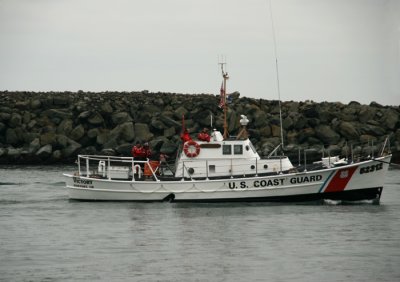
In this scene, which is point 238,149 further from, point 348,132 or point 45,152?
point 45,152

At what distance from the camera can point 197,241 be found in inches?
1155

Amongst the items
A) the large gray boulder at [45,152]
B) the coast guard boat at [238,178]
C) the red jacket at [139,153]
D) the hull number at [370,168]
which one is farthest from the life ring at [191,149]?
the large gray boulder at [45,152]

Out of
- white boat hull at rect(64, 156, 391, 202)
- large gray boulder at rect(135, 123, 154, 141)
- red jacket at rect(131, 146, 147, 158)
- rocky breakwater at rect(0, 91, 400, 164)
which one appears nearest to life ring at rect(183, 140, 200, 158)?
white boat hull at rect(64, 156, 391, 202)

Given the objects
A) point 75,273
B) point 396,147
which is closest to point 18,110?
point 396,147

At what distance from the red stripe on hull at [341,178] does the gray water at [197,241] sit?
80 centimetres

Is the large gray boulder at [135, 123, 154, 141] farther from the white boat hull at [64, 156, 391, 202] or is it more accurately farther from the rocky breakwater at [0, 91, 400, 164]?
the white boat hull at [64, 156, 391, 202]

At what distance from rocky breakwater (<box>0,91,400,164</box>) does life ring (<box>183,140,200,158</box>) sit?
1898cm

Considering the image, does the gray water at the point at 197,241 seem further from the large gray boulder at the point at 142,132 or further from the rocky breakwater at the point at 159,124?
the large gray boulder at the point at 142,132

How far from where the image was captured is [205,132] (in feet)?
123

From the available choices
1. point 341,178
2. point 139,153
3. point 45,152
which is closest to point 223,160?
point 139,153

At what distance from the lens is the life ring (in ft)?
121

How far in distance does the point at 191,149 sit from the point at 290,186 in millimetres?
4092

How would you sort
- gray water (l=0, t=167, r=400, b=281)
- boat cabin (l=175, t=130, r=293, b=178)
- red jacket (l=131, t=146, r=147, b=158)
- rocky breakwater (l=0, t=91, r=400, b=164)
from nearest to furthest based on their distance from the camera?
gray water (l=0, t=167, r=400, b=281) → boat cabin (l=175, t=130, r=293, b=178) → red jacket (l=131, t=146, r=147, b=158) → rocky breakwater (l=0, t=91, r=400, b=164)

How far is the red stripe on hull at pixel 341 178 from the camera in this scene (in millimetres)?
36031
